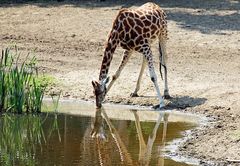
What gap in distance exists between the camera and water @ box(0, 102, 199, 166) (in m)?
9.93

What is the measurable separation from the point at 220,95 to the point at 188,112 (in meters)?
0.85

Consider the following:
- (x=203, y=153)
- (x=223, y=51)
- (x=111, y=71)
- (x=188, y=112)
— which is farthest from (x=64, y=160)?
(x=223, y=51)

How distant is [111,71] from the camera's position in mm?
15727

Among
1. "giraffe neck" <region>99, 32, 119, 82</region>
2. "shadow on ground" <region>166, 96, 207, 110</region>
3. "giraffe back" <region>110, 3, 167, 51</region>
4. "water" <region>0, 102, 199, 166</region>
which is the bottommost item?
"shadow on ground" <region>166, 96, 207, 110</region>

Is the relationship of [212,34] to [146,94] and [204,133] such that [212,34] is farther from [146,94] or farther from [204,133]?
→ [204,133]

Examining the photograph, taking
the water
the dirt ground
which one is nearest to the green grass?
the water

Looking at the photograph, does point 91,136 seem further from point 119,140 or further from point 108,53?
point 108,53

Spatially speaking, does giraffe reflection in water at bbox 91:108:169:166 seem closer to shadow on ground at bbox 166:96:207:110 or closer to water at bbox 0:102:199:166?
water at bbox 0:102:199:166

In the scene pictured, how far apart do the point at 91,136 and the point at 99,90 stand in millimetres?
1989

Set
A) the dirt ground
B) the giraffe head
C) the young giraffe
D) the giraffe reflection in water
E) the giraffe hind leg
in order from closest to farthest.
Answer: the giraffe reflection in water, the dirt ground, the giraffe head, the giraffe hind leg, the young giraffe

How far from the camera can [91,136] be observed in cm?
1134

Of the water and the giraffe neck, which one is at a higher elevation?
the giraffe neck

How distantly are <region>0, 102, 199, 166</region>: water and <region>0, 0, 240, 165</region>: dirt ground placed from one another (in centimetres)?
47

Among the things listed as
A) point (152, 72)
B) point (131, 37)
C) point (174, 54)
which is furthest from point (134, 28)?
point (174, 54)
